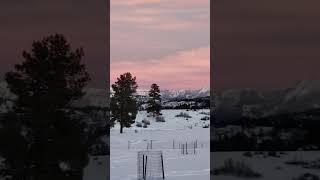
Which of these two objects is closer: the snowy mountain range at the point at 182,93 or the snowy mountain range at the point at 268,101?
the snowy mountain range at the point at 268,101

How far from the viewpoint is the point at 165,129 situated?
16125mm

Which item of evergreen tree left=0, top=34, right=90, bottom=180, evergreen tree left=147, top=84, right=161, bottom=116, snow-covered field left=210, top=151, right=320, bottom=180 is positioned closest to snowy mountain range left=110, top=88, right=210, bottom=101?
evergreen tree left=147, top=84, right=161, bottom=116

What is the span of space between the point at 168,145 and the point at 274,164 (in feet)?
15.8

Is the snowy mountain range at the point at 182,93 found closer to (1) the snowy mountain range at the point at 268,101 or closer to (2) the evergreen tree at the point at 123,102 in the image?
(2) the evergreen tree at the point at 123,102

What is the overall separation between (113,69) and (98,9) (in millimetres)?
4513

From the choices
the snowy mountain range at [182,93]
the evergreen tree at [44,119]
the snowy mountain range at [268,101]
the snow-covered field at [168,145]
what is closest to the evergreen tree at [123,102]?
the snow-covered field at [168,145]

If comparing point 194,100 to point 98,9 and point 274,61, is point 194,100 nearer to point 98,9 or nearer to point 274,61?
point 274,61

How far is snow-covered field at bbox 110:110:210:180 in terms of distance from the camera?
1120 cm

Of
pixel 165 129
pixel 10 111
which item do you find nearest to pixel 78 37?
pixel 10 111

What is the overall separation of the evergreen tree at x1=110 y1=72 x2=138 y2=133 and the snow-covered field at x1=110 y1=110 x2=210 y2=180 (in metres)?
0.26

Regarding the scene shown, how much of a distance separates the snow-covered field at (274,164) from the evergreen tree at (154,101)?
149 inches

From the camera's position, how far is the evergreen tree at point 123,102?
14.9 metres

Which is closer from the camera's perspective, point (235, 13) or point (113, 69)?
point (235, 13)

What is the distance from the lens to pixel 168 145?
14344mm
